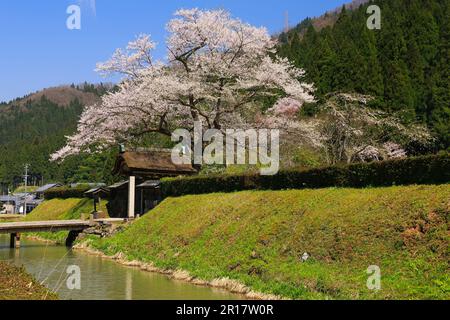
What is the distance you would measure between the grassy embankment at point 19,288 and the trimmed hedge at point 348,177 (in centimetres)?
1274

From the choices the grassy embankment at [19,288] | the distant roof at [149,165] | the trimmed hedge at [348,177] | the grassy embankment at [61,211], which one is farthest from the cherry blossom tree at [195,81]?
the grassy embankment at [19,288]

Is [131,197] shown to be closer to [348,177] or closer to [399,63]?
[348,177]

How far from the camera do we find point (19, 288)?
8.29 metres

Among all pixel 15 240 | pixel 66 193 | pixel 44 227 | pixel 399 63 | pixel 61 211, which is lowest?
pixel 15 240

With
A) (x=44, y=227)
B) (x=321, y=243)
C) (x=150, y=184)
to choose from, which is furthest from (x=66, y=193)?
(x=321, y=243)

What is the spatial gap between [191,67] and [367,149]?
1326cm

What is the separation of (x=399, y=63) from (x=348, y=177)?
29390 mm

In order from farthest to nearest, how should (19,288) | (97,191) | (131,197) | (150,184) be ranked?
1. (97,191)
2. (131,197)
3. (150,184)
4. (19,288)

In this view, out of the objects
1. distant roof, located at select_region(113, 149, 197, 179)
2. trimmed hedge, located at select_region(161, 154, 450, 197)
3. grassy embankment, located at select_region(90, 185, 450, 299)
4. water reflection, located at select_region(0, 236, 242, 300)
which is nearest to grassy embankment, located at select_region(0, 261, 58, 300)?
water reflection, located at select_region(0, 236, 242, 300)

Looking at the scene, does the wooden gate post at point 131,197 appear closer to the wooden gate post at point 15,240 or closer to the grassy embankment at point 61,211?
the grassy embankment at point 61,211

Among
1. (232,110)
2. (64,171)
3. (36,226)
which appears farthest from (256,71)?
(64,171)

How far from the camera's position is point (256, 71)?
29.2 metres

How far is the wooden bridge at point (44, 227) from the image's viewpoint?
28359 millimetres
